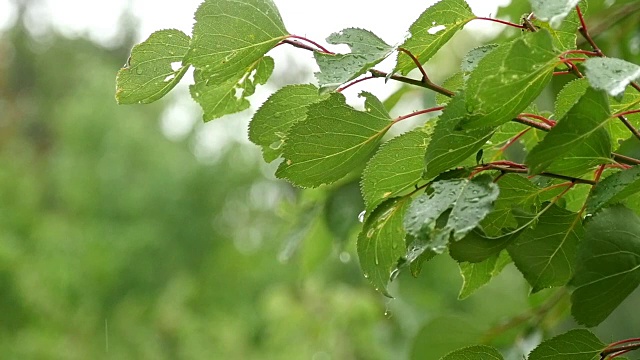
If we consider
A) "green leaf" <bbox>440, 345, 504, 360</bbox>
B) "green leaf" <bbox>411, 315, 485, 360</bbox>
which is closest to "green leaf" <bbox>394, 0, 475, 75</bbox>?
"green leaf" <bbox>440, 345, 504, 360</bbox>

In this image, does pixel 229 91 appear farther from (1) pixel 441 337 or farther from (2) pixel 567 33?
(1) pixel 441 337

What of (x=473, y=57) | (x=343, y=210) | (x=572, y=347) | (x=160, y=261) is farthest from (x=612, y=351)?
(x=160, y=261)

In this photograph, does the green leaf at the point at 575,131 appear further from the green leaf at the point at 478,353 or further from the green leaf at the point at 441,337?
the green leaf at the point at 441,337

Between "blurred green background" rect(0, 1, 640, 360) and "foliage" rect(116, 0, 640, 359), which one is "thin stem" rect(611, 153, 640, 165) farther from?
"blurred green background" rect(0, 1, 640, 360)

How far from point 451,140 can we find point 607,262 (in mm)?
63

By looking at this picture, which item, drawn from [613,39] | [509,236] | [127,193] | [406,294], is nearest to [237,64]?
[509,236]

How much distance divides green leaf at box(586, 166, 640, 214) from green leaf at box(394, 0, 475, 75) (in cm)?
8

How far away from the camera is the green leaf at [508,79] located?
23cm

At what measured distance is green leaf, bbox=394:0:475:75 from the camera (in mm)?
278

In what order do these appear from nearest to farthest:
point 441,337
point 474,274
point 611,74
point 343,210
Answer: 1. point 611,74
2. point 474,274
3. point 441,337
4. point 343,210

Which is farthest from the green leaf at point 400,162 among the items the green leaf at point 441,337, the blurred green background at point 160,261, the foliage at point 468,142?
the blurred green background at point 160,261

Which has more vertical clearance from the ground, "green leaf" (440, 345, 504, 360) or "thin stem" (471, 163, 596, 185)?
"thin stem" (471, 163, 596, 185)

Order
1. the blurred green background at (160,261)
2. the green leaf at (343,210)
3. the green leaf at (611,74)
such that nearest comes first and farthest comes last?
the green leaf at (611,74) < the green leaf at (343,210) < the blurred green background at (160,261)

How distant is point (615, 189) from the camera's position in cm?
25
